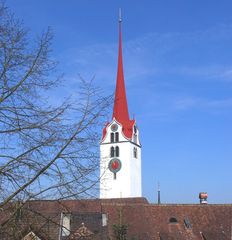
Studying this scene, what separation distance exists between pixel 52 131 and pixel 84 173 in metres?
0.53

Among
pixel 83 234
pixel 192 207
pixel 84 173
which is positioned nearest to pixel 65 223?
pixel 83 234

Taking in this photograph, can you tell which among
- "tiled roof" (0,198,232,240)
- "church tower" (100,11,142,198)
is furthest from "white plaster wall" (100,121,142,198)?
"tiled roof" (0,198,232,240)

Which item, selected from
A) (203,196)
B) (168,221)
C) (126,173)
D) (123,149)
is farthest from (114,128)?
(168,221)

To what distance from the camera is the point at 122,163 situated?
49.1 m

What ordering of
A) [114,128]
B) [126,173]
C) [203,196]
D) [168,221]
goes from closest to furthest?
[168,221] < [203,196] < [126,173] < [114,128]

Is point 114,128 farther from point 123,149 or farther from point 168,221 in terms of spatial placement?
point 168,221

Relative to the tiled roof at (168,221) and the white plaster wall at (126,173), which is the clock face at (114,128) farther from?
the tiled roof at (168,221)

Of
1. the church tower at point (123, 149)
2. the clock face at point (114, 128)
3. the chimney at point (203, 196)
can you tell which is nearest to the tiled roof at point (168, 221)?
the chimney at point (203, 196)

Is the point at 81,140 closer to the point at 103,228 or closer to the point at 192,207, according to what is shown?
the point at 103,228

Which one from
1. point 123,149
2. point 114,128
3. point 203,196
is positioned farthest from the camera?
point 114,128

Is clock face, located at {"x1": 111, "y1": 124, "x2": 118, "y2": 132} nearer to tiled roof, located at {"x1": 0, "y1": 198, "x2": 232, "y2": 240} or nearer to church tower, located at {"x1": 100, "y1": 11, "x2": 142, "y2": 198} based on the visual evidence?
church tower, located at {"x1": 100, "y1": 11, "x2": 142, "y2": 198}

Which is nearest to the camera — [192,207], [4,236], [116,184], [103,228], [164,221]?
[4,236]

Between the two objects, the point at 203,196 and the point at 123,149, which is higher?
the point at 123,149

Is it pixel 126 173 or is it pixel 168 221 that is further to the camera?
pixel 126 173
